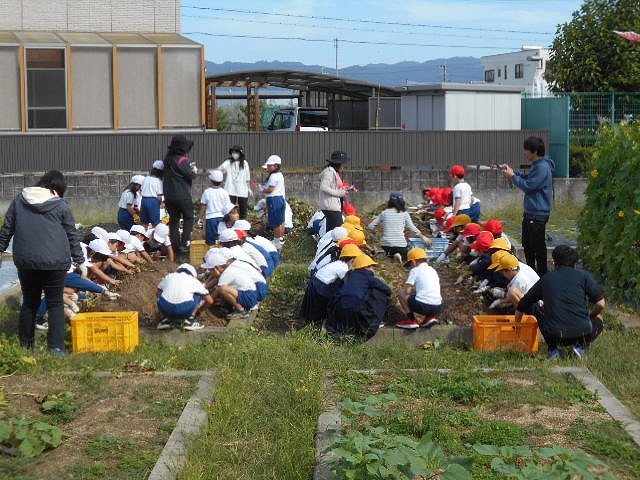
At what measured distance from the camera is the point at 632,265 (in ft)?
35.8

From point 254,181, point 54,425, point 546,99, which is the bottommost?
point 54,425

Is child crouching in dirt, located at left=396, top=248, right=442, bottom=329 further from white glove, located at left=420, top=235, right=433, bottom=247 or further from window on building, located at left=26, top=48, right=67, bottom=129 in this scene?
window on building, located at left=26, top=48, right=67, bottom=129

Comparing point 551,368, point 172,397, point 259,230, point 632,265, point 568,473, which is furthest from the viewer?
point 259,230

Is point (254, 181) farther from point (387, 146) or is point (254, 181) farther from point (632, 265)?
point (632, 265)

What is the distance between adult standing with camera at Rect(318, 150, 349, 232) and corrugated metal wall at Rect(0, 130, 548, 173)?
8201mm

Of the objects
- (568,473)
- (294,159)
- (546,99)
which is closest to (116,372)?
(568,473)

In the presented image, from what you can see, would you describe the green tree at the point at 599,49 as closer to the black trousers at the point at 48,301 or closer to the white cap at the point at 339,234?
the white cap at the point at 339,234

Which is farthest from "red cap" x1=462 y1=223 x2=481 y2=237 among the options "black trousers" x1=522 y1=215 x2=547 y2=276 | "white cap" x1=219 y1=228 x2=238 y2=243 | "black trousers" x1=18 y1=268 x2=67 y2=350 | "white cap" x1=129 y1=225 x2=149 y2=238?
"black trousers" x1=18 y1=268 x2=67 y2=350

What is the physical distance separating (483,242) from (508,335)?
2.80 meters

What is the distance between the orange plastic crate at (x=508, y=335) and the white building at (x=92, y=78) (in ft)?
51.4

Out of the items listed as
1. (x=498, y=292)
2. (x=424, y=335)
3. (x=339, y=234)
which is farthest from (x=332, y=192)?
(x=424, y=335)

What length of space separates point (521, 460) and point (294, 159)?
1657 centimetres

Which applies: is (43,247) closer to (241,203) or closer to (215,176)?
(215,176)

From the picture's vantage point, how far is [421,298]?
9.93 meters
